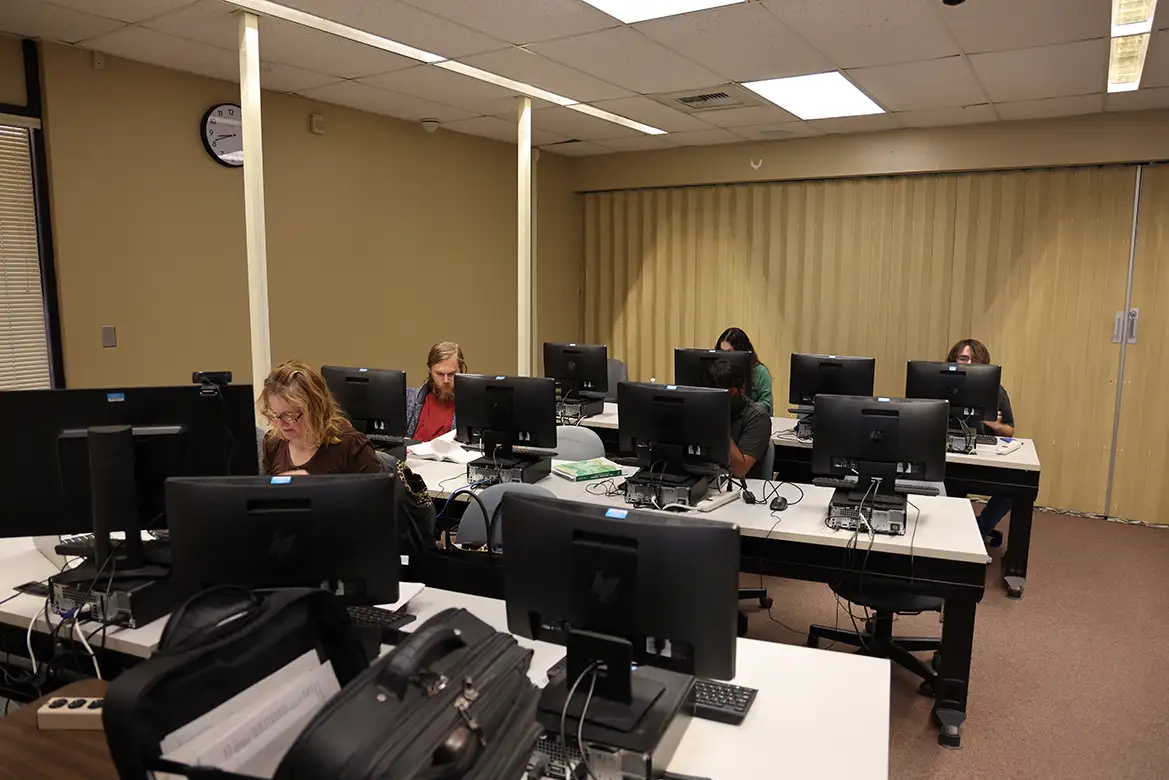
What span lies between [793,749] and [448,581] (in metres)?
1.18

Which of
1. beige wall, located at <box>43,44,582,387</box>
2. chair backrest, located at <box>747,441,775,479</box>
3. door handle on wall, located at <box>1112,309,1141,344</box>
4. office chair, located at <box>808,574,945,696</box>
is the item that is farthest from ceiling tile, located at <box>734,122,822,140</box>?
office chair, located at <box>808,574,945,696</box>

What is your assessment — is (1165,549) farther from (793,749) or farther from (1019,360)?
Result: (793,749)

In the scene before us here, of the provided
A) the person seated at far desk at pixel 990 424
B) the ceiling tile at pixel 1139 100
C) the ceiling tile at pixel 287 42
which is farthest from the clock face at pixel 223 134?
the ceiling tile at pixel 1139 100

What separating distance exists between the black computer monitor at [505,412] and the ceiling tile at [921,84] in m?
2.57

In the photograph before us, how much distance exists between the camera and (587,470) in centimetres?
373

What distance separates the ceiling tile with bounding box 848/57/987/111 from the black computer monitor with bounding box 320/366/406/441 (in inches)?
118

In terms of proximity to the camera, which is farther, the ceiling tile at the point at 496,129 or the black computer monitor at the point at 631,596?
the ceiling tile at the point at 496,129

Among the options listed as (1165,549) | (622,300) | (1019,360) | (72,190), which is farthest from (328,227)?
(1165,549)

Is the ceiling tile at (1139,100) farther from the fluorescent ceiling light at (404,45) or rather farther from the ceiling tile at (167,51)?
the ceiling tile at (167,51)

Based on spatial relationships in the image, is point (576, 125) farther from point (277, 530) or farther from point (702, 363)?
point (277, 530)

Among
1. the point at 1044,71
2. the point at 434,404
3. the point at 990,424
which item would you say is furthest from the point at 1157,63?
the point at 434,404

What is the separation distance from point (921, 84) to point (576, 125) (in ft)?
7.95

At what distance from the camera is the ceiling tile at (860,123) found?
5531 millimetres

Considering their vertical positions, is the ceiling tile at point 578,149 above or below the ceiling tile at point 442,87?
above
